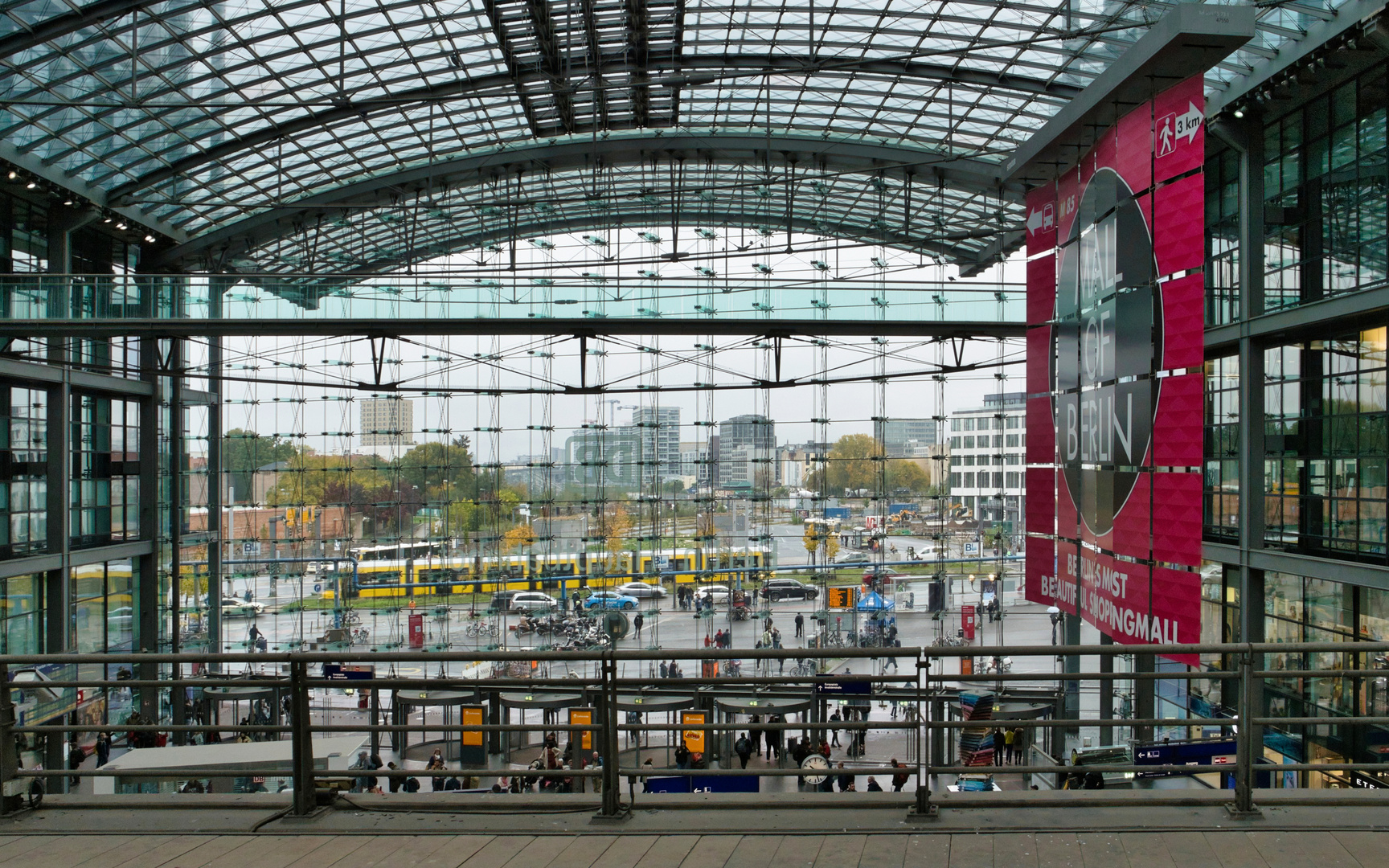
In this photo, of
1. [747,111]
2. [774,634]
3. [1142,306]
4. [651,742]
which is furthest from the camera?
[774,634]

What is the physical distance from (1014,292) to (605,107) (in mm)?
10151

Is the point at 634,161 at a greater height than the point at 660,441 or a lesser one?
greater

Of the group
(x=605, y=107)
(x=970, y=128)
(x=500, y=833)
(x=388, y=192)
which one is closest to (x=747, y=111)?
(x=605, y=107)

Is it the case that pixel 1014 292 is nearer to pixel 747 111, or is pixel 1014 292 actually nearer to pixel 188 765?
pixel 747 111

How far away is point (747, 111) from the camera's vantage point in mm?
21031

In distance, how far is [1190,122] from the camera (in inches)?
215

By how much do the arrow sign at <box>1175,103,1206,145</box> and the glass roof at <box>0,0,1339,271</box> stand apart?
27.1ft

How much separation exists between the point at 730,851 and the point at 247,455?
2758 centimetres

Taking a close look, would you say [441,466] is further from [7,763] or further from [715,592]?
[7,763]

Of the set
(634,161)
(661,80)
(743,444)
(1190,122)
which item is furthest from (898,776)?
(743,444)

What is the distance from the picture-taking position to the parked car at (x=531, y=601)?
85.0 feet

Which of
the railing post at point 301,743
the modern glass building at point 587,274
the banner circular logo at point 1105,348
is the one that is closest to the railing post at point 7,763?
the railing post at point 301,743

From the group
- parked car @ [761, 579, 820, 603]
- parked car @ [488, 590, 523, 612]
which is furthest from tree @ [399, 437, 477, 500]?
parked car @ [761, 579, 820, 603]

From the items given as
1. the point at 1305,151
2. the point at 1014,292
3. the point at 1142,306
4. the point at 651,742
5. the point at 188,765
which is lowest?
the point at 651,742
